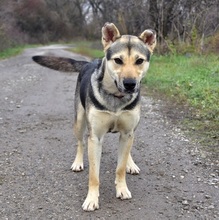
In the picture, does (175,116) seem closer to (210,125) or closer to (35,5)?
(210,125)

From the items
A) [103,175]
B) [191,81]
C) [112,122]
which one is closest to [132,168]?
[103,175]

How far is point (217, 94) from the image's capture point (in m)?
7.40

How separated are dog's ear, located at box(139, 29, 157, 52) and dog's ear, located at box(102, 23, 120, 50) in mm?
261

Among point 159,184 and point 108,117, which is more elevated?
point 108,117

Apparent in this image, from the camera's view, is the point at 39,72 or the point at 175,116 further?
the point at 39,72

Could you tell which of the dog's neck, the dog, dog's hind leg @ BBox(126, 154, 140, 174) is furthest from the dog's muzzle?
dog's hind leg @ BBox(126, 154, 140, 174)

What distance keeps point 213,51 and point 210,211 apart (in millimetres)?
10408

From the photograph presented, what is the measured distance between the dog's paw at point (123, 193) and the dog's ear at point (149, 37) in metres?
1.44

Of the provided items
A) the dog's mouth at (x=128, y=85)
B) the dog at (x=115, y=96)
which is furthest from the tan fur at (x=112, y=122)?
the dog's mouth at (x=128, y=85)

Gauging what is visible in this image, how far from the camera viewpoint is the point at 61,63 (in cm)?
517

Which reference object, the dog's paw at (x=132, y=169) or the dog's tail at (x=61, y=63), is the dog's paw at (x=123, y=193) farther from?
the dog's tail at (x=61, y=63)

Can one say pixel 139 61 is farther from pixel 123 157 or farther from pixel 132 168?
pixel 132 168

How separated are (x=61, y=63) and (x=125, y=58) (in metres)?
2.10

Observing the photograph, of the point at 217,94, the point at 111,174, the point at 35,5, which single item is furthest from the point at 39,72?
the point at 35,5
